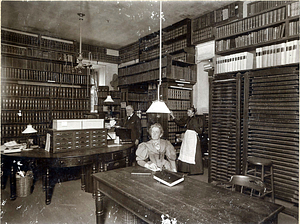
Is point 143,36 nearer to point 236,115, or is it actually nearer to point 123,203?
point 236,115

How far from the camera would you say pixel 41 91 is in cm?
556

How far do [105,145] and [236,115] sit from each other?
2.33 metres

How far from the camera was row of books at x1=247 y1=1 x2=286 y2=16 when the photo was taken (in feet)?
10.8

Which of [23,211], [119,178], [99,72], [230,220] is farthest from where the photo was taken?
[99,72]

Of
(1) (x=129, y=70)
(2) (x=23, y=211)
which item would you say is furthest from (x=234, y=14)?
(2) (x=23, y=211)

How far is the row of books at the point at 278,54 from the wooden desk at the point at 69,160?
8.75 feet

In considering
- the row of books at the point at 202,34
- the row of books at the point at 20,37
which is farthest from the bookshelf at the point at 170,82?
the row of books at the point at 20,37

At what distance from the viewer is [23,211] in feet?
9.23

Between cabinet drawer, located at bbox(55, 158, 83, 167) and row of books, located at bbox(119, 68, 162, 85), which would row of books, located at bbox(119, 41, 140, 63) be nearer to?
row of books, located at bbox(119, 68, 162, 85)

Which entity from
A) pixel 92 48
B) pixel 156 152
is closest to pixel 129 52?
pixel 92 48

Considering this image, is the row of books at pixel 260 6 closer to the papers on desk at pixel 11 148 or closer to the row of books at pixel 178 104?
the row of books at pixel 178 104

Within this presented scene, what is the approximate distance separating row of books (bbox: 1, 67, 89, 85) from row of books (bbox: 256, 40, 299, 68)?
4.93 metres

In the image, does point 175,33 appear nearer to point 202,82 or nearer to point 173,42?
point 173,42

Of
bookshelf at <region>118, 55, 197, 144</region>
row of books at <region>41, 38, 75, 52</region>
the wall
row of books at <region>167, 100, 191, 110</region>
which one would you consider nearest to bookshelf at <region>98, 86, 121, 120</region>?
bookshelf at <region>118, 55, 197, 144</region>
